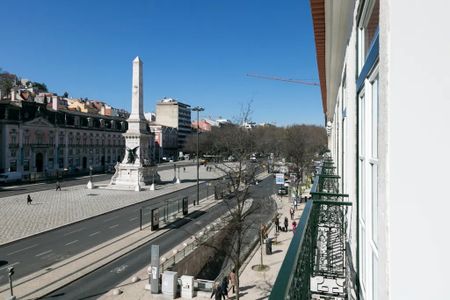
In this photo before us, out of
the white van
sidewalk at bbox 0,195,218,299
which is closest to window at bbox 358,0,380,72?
sidewalk at bbox 0,195,218,299

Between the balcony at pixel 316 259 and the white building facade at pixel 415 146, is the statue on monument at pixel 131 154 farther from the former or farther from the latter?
the white building facade at pixel 415 146

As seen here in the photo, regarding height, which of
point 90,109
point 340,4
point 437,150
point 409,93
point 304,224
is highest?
point 90,109

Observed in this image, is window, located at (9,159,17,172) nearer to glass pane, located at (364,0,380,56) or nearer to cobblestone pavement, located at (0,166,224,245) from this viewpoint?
cobblestone pavement, located at (0,166,224,245)

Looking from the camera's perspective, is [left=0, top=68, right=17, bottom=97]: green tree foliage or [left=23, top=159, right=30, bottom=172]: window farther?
[left=0, top=68, right=17, bottom=97]: green tree foliage

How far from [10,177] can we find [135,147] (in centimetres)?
1763

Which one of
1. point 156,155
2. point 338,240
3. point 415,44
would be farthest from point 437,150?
point 156,155

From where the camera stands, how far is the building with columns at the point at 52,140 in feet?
157

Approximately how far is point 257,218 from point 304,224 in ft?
75.0

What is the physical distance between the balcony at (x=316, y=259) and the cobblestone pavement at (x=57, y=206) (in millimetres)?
19095

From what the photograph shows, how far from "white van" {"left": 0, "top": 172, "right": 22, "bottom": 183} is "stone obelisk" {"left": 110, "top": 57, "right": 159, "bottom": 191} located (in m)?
14.1

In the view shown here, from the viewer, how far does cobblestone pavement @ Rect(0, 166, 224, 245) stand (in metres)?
21.9

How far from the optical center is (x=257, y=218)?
24.9 metres

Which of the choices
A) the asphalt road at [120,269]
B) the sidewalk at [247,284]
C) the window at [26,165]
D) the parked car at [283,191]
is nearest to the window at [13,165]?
the window at [26,165]

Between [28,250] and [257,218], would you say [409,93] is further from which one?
[257,218]
